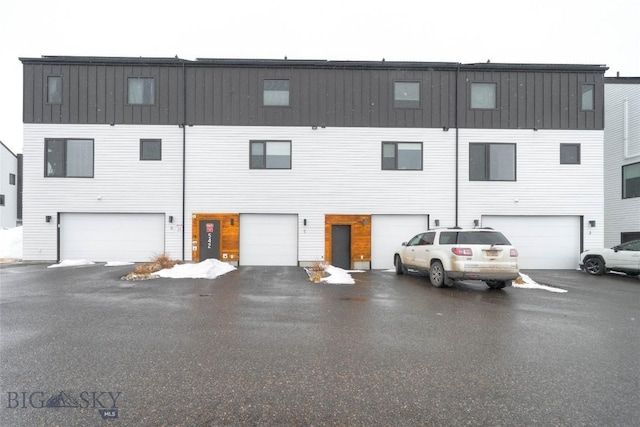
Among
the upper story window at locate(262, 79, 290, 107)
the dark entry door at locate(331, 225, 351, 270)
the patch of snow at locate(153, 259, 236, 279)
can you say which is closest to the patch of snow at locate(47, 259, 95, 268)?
the patch of snow at locate(153, 259, 236, 279)

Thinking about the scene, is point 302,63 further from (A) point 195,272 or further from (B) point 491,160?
(A) point 195,272

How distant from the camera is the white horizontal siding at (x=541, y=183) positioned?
49.5 ft

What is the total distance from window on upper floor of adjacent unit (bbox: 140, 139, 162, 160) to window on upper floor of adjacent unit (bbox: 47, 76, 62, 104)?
14.1 ft

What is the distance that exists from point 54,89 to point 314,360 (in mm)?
17948

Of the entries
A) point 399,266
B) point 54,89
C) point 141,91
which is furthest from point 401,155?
point 54,89

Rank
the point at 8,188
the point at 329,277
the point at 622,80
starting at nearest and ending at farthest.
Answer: the point at 329,277 < the point at 622,80 < the point at 8,188

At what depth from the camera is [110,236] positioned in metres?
14.8

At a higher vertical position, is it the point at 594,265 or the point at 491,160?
the point at 491,160

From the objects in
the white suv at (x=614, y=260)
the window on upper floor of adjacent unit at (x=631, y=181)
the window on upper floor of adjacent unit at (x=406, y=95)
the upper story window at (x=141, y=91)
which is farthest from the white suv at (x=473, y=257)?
the upper story window at (x=141, y=91)

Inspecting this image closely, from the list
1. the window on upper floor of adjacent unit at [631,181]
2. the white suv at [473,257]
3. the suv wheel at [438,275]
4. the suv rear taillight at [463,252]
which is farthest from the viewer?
the window on upper floor of adjacent unit at [631,181]

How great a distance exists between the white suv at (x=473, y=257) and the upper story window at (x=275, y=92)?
31.5 feet

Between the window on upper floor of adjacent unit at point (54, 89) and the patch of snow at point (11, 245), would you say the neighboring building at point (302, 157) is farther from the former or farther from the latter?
the patch of snow at point (11, 245)

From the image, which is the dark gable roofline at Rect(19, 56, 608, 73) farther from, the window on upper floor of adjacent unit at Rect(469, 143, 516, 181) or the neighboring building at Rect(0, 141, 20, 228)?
the neighboring building at Rect(0, 141, 20, 228)

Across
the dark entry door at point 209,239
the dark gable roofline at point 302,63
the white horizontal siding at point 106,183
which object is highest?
the dark gable roofline at point 302,63
